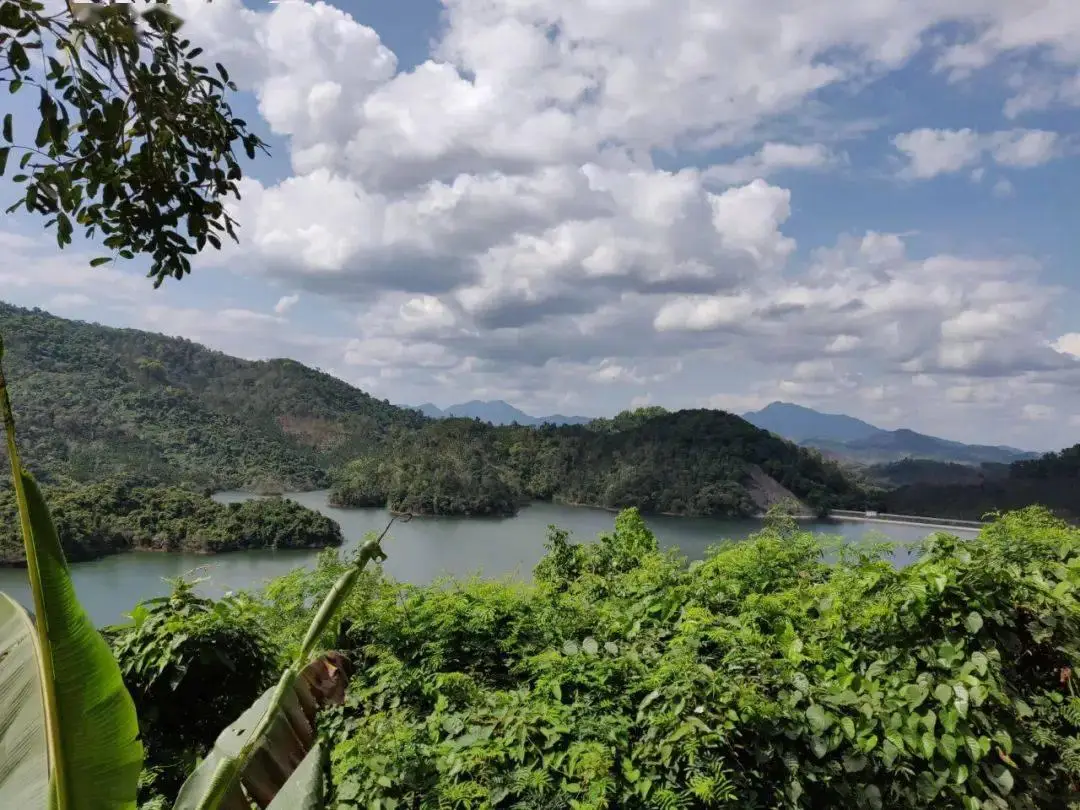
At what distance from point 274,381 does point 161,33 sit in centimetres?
6954

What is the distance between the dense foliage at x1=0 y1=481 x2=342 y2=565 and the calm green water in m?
0.47

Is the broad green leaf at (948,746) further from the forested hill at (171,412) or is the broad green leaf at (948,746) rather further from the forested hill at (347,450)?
the forested hill at (347,450)

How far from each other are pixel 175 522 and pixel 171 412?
28.0 m

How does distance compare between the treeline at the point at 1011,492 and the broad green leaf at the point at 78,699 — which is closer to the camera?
the broad green leaf at the point at 78,699

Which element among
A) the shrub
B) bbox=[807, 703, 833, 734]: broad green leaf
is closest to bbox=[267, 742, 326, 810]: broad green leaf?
the shrub

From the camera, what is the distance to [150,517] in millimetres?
26391

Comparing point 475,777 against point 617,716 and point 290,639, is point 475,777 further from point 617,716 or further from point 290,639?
point 290,639

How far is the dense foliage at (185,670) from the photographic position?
230 cm

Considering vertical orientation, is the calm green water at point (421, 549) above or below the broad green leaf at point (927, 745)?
below

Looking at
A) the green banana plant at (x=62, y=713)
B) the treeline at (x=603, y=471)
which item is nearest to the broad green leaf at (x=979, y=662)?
the green banana plant at (x=62, y=713)

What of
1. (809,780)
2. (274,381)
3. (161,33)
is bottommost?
(809,780)

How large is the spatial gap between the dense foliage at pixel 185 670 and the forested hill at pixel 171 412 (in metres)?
34.0

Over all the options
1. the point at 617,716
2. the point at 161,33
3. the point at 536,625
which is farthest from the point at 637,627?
the point at 161,33

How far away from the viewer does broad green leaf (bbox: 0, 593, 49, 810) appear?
1068 millimetres
